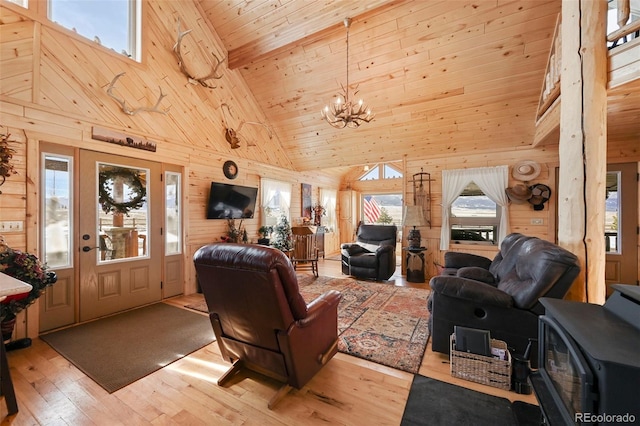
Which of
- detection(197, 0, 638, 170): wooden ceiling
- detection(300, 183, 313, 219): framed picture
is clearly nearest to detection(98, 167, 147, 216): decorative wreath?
detection(197, 0, 638, 170): wooden ceiling

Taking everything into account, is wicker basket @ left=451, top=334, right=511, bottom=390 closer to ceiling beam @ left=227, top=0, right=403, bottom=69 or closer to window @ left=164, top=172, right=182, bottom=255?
ceiling beam @ left=227, top=0, right=403, bottom=69

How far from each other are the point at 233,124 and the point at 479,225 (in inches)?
200

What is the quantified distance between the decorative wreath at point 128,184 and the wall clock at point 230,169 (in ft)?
4.65

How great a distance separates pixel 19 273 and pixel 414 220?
Answer: 16.9 feet

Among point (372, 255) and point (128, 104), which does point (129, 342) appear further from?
point (372, 255)

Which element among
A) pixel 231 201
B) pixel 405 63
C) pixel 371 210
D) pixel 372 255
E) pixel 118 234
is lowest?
pixel 372 255

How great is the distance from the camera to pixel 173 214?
4129 mm

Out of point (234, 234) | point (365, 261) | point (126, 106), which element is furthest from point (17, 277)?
point (365, 261)

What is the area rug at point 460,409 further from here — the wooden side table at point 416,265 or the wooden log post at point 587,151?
the wooden side table at point 416,265

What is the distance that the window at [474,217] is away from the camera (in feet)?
16.6

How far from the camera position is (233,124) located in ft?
16.3

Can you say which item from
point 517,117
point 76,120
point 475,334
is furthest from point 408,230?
point 76,120

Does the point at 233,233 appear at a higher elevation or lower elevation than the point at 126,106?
lower

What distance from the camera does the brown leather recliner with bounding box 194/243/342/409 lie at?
5.22 feet
